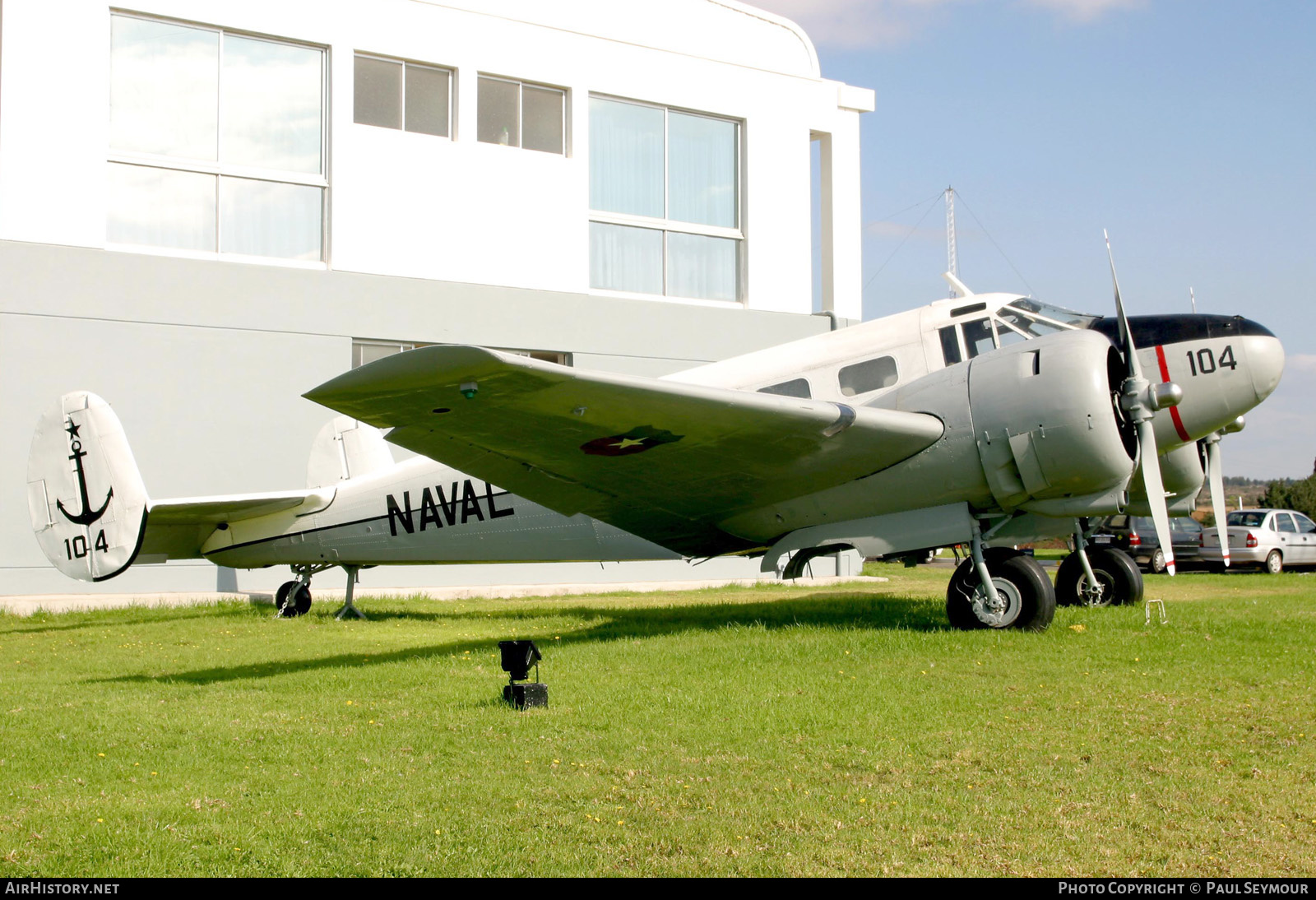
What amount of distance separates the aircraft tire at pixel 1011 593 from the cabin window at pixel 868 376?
183cm

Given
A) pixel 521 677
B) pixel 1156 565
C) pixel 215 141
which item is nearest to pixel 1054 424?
pixel 521 677

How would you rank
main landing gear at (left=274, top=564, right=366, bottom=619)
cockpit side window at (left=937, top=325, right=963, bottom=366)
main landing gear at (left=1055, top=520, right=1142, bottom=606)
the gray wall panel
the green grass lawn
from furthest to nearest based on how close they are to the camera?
the gray wall panel < main landing gear at (left=274, top=564, right=366, bottom=619) < main landing gear at (left=1055, top=520, right=1142, bottom=606) < cockpit side window at (left=937, top=325, right=963, bottom=366) < the green grass lawn

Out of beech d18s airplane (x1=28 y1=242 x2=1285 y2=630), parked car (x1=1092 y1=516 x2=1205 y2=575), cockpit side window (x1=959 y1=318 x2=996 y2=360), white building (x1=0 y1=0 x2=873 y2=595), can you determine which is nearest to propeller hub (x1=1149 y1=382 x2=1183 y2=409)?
beech d18s airplane (x1=28 y1=242 x2=1285 y2=630)

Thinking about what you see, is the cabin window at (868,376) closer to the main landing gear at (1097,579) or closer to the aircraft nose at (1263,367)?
the aircraft nose at (1263,367)

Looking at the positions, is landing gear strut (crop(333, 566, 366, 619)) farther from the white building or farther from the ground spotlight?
the ground spotlight

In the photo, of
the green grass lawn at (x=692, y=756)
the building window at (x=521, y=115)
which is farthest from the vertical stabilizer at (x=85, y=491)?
the building window at (x=521, y=115)

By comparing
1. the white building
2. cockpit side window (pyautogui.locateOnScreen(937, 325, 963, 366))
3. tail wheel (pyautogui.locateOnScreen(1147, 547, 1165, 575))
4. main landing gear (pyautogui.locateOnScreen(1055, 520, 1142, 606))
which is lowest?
tail wheel (pyautogui.locateOnScreen(1147, 547, 1165, 575))

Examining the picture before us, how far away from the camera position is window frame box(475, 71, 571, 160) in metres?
19.0

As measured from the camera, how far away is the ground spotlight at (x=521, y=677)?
6.65 meters

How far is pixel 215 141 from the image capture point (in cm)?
1698

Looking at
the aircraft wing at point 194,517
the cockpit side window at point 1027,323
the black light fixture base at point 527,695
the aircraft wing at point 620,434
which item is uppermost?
the cockpit side window at point 1027,323

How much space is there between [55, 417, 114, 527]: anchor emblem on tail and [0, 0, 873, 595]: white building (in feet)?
16.0

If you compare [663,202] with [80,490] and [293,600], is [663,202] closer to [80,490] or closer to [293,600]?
[293,600]
